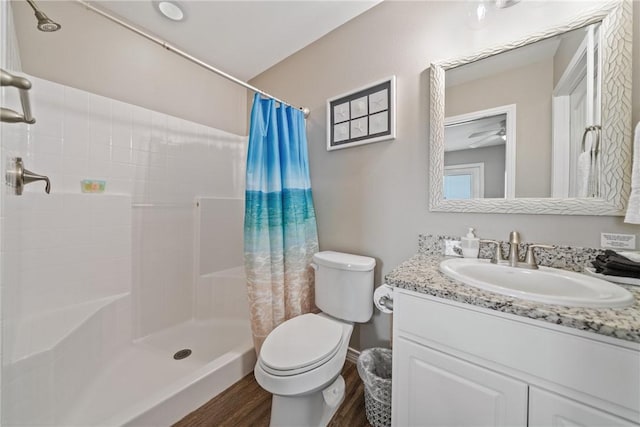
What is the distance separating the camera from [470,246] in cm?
111

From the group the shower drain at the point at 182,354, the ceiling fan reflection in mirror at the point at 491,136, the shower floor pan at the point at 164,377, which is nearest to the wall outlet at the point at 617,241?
the ceiling fan reflection in mirror at the point at 491,136

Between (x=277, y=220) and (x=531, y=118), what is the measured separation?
137 cm

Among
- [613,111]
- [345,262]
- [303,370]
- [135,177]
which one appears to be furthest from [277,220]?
[613,111]

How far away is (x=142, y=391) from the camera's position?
1.31 meters

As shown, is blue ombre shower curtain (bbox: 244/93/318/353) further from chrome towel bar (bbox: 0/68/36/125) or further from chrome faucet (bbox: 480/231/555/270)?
chrome faucet (bbox: 480/231/555/270)

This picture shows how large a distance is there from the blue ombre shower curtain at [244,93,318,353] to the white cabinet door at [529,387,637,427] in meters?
1.21

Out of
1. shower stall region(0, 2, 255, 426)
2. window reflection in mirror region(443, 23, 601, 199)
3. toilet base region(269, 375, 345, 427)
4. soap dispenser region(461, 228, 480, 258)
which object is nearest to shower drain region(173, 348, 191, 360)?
shower stall region(0, 2, 255, 426)

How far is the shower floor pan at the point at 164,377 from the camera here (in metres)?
1.09

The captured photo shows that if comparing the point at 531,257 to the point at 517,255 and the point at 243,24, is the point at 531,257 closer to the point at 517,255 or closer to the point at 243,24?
the point at 517,255

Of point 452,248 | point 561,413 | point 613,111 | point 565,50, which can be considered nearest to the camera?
point 561,413

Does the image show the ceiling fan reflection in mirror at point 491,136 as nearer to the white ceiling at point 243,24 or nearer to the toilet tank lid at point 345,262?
the toilet tank lid at point 345,262

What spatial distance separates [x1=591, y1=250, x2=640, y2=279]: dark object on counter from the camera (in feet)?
2.46

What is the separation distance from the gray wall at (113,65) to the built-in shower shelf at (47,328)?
1.34m

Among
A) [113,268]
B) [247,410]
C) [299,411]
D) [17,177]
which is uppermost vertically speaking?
[17,177]
